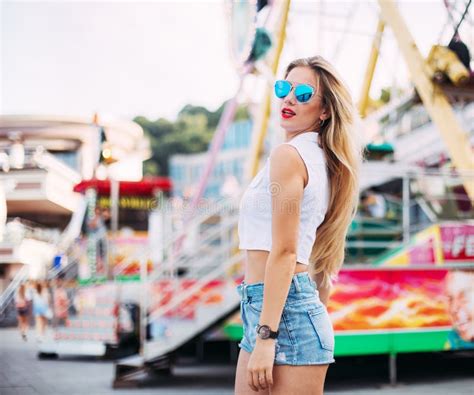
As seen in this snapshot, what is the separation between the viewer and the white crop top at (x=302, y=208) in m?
1.86

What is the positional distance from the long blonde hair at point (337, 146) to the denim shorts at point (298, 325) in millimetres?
275

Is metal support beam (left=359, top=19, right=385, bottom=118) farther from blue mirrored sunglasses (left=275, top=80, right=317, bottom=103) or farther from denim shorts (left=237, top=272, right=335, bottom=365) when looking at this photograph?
denim shorts (left=237, top=272, right=335, bottom=365)

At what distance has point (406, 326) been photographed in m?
6.60

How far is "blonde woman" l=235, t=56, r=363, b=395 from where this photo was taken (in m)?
1.77

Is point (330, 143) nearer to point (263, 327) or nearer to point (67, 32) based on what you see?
point (263, 327)

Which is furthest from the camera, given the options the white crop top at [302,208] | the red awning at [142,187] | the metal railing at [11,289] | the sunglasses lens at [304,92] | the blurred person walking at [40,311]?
the red awning at [142,187]

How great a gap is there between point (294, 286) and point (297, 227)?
7.2 inches

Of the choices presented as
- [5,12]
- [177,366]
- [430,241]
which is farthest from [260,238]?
[177,366]

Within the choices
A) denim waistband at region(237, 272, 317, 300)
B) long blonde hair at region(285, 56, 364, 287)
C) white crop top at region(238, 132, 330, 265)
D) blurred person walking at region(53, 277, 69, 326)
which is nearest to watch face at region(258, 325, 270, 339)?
denim waistband at region(237, 272, 317, 300)

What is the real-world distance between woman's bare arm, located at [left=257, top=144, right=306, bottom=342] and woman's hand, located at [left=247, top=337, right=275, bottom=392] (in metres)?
0.02

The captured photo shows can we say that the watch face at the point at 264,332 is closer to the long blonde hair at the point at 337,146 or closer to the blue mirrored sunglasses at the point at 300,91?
the long blonde hair at the point at 337,146

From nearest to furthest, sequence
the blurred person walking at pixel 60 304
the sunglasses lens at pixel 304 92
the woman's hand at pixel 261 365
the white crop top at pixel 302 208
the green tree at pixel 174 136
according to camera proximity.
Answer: the woman's hand at pixel 261 365 < the white crop top at pixel 302 208 < the sunglasses lens at pixel 304 92 < the blurred person walking at pixel 60 304 < the green tree at pixel 174 136

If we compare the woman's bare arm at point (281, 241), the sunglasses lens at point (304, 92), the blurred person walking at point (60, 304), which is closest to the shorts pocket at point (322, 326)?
the woman's bare arm at point (281, 241)

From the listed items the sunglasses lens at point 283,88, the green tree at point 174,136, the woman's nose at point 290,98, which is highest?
the green tree at point 174,136
